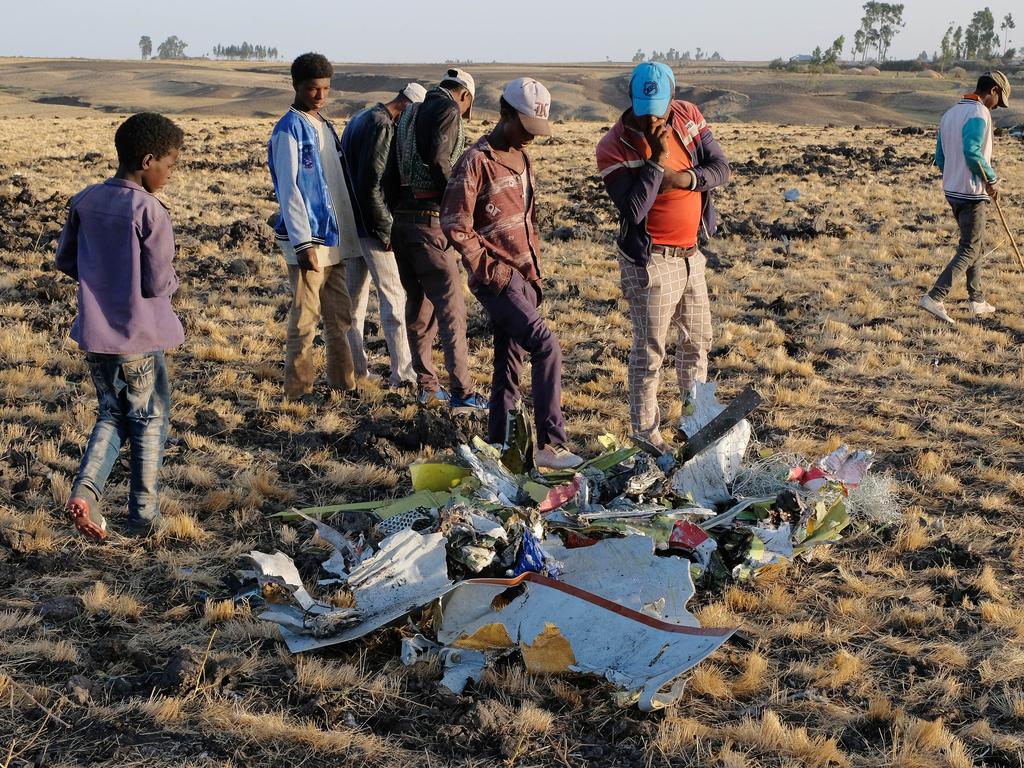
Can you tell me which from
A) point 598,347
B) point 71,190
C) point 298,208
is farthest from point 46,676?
point 71,190

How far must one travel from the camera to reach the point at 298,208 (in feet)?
18.4

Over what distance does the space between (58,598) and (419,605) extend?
1.53 meters

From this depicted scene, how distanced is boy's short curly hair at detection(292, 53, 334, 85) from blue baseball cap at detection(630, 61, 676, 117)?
179 centimetres

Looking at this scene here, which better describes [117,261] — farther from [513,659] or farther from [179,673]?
[513,659]

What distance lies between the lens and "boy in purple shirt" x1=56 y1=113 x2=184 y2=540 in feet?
13.2

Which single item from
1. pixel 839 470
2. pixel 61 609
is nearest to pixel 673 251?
pixel 839 470

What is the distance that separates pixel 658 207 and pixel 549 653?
2.51m

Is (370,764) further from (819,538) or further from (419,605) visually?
(819,538)

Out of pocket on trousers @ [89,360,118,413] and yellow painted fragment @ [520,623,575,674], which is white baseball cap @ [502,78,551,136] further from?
yellow painted fragment @ [520,623,575,674]

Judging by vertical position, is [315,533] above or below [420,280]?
below

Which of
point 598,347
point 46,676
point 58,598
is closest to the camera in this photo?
point 46,676

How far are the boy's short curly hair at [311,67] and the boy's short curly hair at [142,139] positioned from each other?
1522mm

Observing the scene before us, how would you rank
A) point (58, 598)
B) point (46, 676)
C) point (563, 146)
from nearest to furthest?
point (46, 676)
point (58, 598)
point (563, 146)

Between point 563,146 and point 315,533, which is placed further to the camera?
point 563,146
